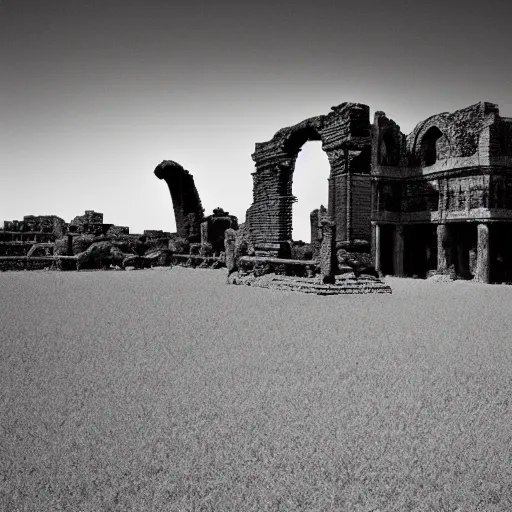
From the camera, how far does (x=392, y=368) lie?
5.07 meters

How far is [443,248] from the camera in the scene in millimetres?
22609

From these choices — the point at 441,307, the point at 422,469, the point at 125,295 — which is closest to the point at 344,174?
the point at 441,307

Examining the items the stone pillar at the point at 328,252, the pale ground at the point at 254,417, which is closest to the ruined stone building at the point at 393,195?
the stone pillar at the point at 328,252

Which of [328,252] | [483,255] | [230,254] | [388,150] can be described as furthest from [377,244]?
[328,252]

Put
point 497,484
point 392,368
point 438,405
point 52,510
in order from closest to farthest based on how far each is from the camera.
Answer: point 52,510, point 497,484, point 438,405, point 392,368

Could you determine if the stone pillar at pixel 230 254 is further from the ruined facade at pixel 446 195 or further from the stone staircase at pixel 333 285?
the ruined facade at pixel 446 195

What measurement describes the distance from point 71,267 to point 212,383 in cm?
1836

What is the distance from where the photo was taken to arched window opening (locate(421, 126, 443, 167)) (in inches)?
950

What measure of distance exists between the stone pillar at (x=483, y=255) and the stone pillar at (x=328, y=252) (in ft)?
36.1

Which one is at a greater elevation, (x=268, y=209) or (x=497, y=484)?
(x=268, y=209)

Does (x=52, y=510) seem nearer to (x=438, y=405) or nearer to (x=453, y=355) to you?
(x=438, y=405)

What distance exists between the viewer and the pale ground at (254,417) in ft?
8.88

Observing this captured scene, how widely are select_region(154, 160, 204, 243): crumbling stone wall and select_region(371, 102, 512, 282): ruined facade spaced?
37.2 ft

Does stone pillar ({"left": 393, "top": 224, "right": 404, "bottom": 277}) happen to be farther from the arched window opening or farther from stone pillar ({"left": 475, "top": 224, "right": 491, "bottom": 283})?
stone pillar ({"left": 475, "top": 224, "right": 491, "bottom": 283})
